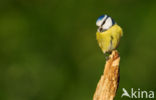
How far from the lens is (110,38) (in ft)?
7.29

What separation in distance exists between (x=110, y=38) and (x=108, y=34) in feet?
0.13

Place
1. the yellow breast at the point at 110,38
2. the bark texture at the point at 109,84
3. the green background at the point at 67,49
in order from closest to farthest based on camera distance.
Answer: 1. the bark texture at the point at 109,84
2. the yellow breast at the point at 110,38
3. the green background at the point at 67,49

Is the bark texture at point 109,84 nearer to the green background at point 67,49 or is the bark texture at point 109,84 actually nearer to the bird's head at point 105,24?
the bird's head at point 105,24

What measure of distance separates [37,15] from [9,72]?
21.2 inches

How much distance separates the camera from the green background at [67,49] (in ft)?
12.0

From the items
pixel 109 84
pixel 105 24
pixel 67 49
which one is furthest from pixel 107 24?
pixel 67 49

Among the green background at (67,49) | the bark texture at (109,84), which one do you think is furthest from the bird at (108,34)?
the green background at (67,49)

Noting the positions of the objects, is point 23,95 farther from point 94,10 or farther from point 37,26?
point 94,10

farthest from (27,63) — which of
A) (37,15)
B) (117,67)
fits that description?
(117,67)

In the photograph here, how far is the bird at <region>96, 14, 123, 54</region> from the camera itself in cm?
220

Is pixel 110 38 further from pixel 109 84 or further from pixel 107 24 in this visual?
pixel 109 84

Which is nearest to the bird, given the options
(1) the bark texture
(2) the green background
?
(1) the bark texture

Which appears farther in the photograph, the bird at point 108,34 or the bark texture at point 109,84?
the bird at point 108,34

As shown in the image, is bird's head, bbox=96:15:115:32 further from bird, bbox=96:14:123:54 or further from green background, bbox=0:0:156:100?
green background, bbox=0:0:156:100
